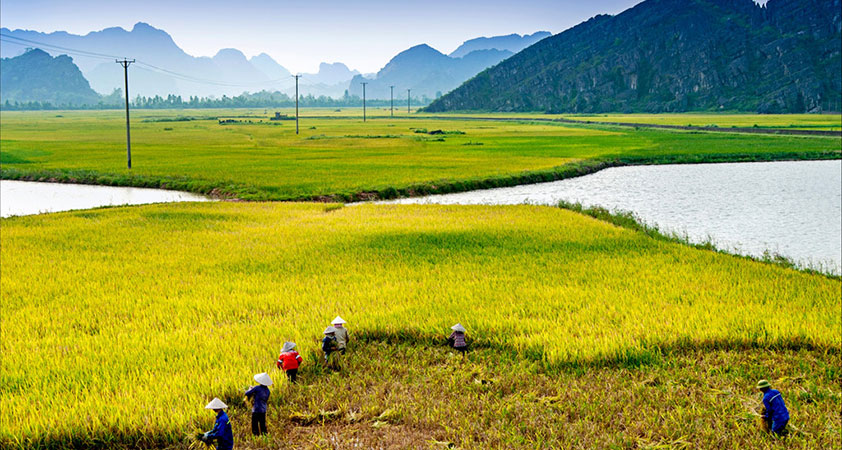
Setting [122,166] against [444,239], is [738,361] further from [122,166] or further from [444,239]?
[122,166]

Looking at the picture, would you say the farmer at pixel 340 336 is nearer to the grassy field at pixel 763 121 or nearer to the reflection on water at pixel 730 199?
the reflection on water at pixel 730 199

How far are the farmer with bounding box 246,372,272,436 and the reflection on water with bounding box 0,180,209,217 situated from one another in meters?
27.0

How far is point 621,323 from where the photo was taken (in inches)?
444

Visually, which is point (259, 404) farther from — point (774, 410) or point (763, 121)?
point (763, 121)

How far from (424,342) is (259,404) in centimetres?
395

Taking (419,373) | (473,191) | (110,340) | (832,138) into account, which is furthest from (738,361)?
(832,138)

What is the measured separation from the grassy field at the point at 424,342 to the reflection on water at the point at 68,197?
14.1 meters

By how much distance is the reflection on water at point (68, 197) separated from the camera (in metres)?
31.4

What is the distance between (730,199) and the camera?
32375mm

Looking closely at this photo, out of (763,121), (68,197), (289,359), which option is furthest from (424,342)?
(763,121)

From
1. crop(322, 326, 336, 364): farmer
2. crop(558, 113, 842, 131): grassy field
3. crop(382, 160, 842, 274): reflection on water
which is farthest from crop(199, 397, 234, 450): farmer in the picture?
crop(558, 113, 842, 131): grassy field

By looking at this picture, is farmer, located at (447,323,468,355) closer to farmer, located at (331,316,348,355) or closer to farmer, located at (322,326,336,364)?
farmer, located at (331,316,348,355)

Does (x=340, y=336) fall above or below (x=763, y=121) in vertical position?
below

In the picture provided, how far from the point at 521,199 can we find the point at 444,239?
14941mm
